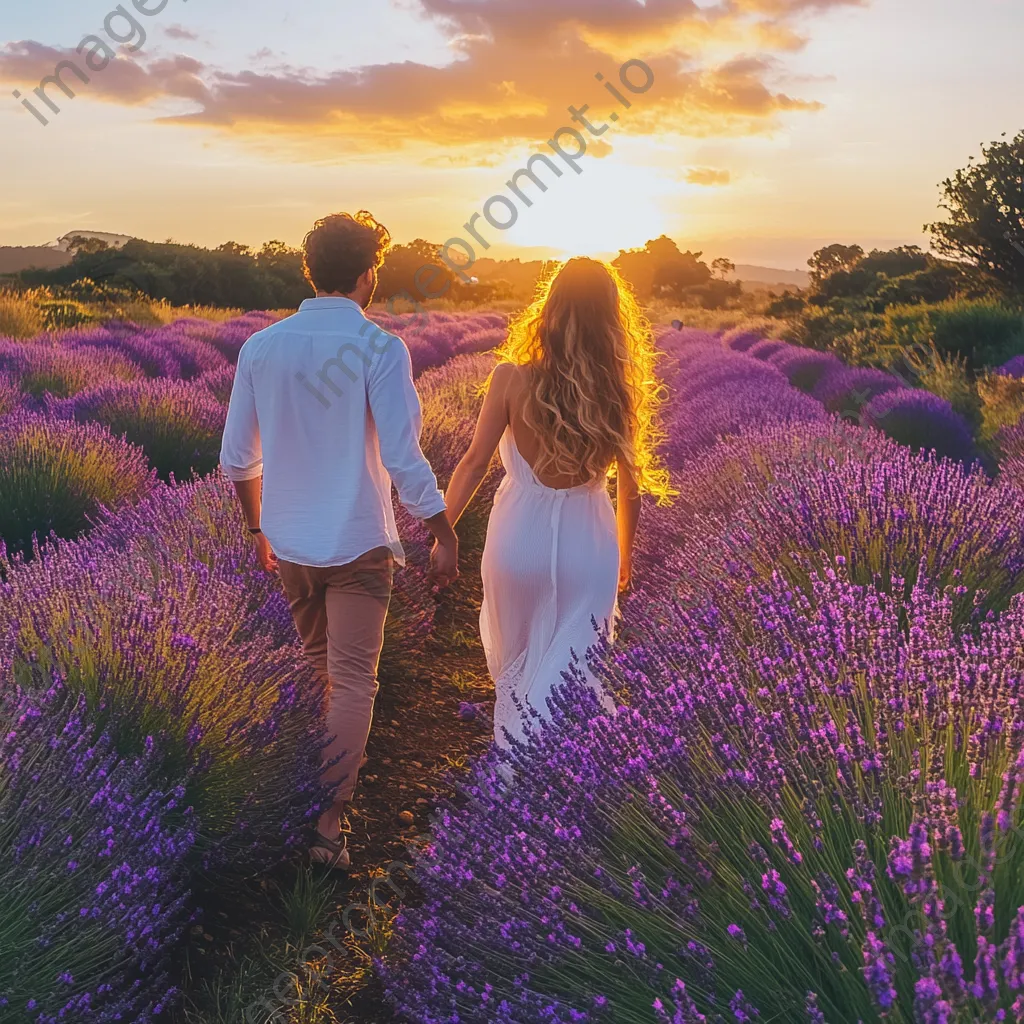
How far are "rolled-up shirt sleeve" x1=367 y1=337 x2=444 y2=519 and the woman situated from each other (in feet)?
1.43

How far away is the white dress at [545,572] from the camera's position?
3.37 meters

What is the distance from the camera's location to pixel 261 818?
272 cm

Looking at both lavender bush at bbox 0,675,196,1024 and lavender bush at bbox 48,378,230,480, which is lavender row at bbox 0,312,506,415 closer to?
lavender bush at bbox 48,378,230,480

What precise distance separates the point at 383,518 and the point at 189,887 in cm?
111

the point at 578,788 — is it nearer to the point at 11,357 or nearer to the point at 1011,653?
the point at 1011,653

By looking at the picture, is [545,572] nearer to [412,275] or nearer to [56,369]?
[56,369]

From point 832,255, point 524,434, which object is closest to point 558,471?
point 524,434

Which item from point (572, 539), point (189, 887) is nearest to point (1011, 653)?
point (572, 539)

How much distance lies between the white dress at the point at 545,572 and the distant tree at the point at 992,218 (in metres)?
20.8

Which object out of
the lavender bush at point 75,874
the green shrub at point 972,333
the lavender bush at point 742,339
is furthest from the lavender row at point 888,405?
the lavender bush at point 742,339

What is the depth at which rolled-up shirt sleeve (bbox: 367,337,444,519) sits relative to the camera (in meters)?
2.73

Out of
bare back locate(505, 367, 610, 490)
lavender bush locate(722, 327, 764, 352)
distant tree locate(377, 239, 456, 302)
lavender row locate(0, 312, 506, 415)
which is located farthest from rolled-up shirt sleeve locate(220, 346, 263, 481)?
distant tree locate(377, 239, 456, 302)

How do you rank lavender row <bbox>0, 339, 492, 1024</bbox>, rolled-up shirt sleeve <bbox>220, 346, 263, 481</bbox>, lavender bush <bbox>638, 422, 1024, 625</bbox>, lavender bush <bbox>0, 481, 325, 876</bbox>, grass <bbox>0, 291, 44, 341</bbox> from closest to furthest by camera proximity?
lavender row <bbox>0, 339, 492, 1024</bbox>, lavender bush <bbox>0, 481, 325, 876</bbox>, rolled-up shirt sleeve <bbox>220, 346, 263, 481</bbox>, lavender bush <bbox>638, 422, 1024, 625</bbox>, grass <bbox>0, 291, 44, 341</bbox>

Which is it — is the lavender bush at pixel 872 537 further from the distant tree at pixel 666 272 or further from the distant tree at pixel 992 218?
the distant tree at pixel 666 272
